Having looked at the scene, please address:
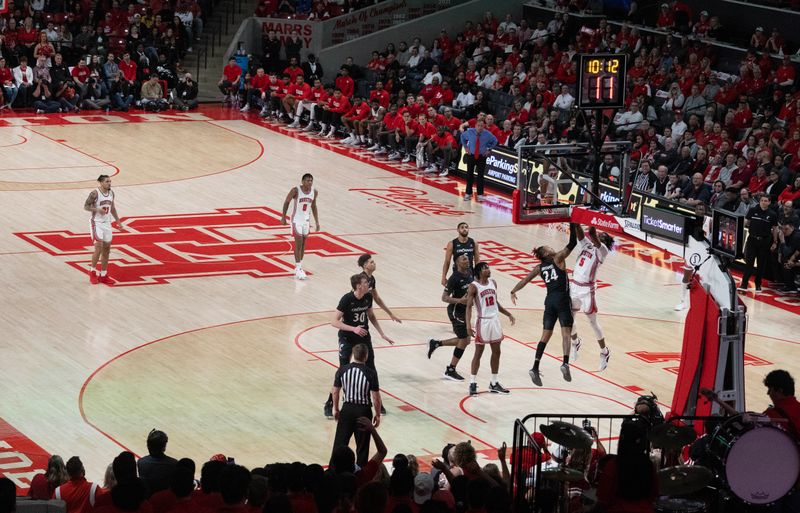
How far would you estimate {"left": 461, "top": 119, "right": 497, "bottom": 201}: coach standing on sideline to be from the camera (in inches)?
1128

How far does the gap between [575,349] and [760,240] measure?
5953mm

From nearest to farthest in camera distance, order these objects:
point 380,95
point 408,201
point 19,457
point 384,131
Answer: point 19,457
point 408,201
point 384,131
point 380,95

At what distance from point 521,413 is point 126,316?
625 centimetres

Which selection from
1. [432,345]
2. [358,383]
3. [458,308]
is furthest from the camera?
[432,345]

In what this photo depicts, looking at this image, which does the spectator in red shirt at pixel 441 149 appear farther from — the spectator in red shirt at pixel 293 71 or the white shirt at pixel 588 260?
the white shirt at pixel 588 260

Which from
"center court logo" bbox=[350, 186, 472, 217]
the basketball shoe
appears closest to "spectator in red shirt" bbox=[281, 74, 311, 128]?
"center court logo" bbox=[350, 186, 472, 217]

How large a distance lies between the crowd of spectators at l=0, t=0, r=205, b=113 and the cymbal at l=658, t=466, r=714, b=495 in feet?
94.7

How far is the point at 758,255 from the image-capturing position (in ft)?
73.9

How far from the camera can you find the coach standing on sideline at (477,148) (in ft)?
94.0

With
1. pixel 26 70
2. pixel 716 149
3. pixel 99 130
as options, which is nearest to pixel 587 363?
pixel 716 149

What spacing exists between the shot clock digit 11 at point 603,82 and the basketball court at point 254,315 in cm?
358

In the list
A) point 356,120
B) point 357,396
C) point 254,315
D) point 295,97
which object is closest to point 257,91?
point 295,97

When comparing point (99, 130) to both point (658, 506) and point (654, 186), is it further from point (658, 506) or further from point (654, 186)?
point (658, 506)

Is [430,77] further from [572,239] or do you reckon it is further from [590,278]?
[572,239]
